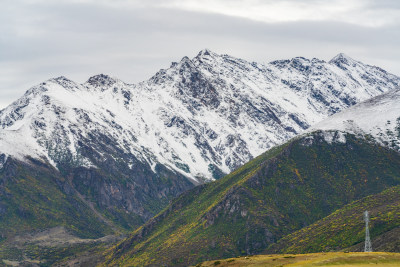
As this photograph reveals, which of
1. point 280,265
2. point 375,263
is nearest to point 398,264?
point 375,263

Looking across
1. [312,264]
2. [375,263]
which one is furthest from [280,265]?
[375,263]

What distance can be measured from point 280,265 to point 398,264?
36375 mm

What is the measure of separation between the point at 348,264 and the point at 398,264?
1373 cm

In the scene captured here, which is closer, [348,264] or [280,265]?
[348,264]

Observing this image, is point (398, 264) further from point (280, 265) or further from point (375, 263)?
point (280, 265)

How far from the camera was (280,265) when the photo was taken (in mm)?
197250

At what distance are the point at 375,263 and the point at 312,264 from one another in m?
17.7

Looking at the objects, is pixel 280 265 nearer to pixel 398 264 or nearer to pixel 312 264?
pixel 312 264

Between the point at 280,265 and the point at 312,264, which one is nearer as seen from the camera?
the point at 312,264

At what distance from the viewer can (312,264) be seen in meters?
183

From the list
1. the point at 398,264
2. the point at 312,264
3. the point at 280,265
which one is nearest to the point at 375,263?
the point at 398,264

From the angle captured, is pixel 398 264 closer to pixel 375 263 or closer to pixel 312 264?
pixel 375 263

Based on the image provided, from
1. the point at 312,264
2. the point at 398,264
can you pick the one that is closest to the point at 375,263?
the point at 398,264

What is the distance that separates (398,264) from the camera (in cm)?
17838
